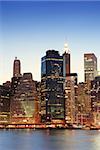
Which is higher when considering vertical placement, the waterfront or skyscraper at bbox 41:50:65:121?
skyscraper at bbox 41:50:65:121

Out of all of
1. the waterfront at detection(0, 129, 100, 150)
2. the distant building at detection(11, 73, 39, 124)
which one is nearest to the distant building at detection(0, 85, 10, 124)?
the distant building at detection(11, 73, 39, 124)

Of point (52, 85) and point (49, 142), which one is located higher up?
point (52, 85)

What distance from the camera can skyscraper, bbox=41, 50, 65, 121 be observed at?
28516 mm

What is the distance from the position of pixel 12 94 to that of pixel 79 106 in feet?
15.8

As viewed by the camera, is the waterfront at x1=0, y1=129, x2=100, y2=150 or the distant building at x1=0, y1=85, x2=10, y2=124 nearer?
the waterfront at x1=0, y1=129, x2=100, y2=150

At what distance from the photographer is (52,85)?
29281 mm

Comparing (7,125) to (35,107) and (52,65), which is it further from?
(52,65)

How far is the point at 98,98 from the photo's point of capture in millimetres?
29203

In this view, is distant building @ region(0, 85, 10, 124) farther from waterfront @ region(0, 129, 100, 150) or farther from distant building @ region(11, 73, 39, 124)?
waterfront @ region(0, 129, 100, 150)

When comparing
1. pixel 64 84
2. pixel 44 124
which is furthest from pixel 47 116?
pixel 64 84

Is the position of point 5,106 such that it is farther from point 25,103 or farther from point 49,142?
point 49,142

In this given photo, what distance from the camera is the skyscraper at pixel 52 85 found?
28.5 metres

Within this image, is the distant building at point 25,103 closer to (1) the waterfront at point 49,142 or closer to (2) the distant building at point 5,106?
(2) the distant building at point 5,106

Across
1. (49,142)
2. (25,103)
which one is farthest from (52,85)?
(49,142)
